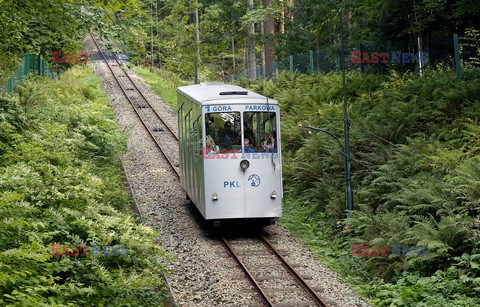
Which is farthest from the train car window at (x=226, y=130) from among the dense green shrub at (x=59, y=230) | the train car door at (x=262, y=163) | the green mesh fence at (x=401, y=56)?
the green mesh fence at (x=401, y=56)

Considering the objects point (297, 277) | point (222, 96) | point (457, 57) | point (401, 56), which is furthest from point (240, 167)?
point (401, 56)

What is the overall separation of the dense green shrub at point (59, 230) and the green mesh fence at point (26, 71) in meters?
5.22

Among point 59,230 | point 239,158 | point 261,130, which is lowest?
point 59,230

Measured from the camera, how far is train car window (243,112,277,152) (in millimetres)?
17500

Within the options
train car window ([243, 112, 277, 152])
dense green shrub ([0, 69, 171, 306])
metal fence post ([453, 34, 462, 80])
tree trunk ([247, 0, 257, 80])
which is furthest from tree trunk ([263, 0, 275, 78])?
train car window ([243, 112, 277, 152])

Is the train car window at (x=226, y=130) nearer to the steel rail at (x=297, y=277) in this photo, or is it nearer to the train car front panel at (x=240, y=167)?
the train car front panel at (x=240, y=167)

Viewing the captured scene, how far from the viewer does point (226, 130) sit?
17500mm

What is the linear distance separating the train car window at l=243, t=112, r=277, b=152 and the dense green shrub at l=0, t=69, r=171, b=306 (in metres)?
3.69

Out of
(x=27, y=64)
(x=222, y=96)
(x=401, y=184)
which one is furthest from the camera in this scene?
(x=27, y=64)

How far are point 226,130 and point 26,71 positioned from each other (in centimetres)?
1974

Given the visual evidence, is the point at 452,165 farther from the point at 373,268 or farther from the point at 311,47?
the point at 311,47

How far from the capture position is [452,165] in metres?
16.1

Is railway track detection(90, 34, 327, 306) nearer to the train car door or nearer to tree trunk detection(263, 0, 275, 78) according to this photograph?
the train car door

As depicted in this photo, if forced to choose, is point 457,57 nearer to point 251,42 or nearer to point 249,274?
point 249,274
